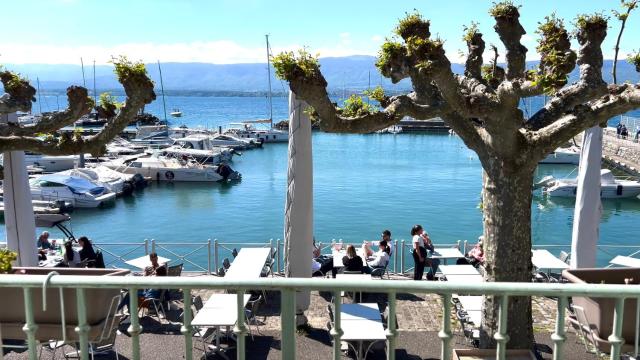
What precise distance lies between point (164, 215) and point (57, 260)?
1987 cm

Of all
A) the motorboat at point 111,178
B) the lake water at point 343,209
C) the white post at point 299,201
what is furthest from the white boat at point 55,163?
the white post at point 299,201

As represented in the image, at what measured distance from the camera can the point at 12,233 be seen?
9.84 m

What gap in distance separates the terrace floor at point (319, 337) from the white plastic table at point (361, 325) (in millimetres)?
671

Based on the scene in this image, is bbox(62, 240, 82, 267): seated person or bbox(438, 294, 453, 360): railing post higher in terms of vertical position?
bbox(438, 294, 453, 360): railing post

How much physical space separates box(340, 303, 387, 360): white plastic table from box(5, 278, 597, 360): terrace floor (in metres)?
0.67

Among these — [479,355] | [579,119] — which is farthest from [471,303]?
[579,119]

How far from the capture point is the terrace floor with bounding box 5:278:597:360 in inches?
324

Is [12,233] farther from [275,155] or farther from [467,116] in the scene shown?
[275,155]

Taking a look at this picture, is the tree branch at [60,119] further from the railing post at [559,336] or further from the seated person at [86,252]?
the railing post at [559,336]

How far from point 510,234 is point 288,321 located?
4410 millimetres

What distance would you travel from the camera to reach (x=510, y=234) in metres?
6.84

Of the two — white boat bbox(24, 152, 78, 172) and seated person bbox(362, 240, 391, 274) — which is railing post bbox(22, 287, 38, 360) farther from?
white boat bbox(24, 152, 78, 172)

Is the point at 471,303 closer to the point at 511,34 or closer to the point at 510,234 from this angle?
the point at 510,234

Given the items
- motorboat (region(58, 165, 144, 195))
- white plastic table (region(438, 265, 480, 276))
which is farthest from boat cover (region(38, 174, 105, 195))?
white plastic table (region(438, 265, 480, 276))
